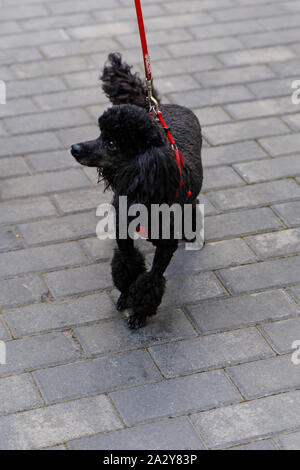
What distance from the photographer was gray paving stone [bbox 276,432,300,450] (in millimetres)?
3406

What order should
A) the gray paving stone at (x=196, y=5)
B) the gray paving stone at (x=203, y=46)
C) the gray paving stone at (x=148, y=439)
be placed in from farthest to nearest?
the gray paving stone at (x=196, y=5), the gray paving stone at (x=203, y=46), the gray paving stone at (x=148, y=439)

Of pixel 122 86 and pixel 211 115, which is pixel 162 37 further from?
pixel 122 86

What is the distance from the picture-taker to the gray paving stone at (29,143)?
5.64 m

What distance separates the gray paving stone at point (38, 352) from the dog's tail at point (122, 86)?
4.69 ft

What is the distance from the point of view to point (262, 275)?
14.9ft

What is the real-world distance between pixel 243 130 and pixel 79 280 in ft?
7.36

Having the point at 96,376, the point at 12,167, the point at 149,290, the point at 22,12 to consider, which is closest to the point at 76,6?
the point at 22,12

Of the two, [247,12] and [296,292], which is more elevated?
[247,12]

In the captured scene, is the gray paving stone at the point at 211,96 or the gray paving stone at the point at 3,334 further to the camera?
the gray paving stone at the point at 211,96

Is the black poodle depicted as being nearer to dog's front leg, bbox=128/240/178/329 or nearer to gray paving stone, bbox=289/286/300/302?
dog's front leg, bbox=128/240/178/329

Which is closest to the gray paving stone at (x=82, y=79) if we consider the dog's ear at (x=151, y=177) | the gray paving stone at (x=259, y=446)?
the dog's ear at (x=151, y=177)

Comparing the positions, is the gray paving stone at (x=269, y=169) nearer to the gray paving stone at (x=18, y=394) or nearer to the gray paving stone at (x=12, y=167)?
the gray paving stone at (x=12, y=167)

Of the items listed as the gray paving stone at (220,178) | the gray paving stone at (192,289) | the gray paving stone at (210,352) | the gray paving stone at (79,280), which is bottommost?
the gray paving stone at (192,289)

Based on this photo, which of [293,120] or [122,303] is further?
[293,120]
